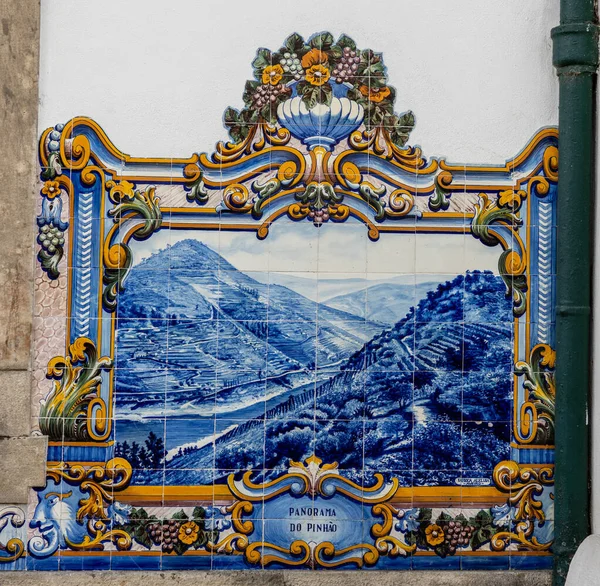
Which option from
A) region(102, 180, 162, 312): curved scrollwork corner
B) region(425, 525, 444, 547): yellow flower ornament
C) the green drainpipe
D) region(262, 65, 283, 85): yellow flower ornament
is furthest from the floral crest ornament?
region(425, 525, 444, 547): yellow flower ornament

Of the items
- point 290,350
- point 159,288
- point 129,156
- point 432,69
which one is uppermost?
point 432,69

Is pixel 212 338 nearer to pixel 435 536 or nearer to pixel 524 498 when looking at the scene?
pixel 435 536

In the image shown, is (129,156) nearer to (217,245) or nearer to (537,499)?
(217,245)

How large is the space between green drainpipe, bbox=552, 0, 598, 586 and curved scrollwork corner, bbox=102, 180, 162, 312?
2.18 metres

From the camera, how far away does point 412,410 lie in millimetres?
4625

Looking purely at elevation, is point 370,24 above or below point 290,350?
above

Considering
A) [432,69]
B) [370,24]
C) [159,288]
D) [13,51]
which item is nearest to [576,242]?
[432,69]

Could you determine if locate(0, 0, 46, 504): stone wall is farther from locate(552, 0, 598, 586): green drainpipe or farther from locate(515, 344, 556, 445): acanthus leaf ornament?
locate(552, 0, 598, 586): green drainpipe

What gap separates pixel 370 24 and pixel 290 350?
1.80m

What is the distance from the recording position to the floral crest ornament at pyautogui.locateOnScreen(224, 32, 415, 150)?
4.60 metres

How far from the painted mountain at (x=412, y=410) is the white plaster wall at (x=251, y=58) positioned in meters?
0.89

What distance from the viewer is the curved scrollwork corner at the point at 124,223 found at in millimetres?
4566

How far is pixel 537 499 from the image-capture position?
4.65 meters

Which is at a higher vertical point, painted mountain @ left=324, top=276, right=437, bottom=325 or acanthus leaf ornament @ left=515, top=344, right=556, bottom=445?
painted mountain @ left=324, top=276, right=437, bottom=325
